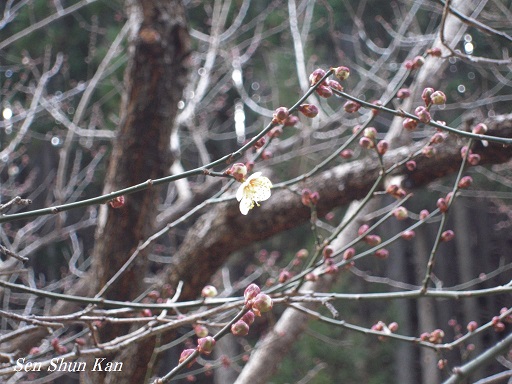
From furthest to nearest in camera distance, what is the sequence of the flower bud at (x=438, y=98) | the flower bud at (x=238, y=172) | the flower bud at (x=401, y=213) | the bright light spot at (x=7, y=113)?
the bright light spot at (x=7, y=113)
the flower bud at (x=401, y=213)
the flower bud at (x=438, y=98)
the flower bud at (x=238, y=172)

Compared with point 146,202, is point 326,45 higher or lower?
higher

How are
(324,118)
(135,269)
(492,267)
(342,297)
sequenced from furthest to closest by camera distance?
1. (492,267)
2. (324,118)
3. (135,269)
4. (342,297)

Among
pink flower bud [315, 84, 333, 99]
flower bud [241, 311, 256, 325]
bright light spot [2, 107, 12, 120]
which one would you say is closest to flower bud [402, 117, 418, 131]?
pink flower bud [315, 84, 333, 99]

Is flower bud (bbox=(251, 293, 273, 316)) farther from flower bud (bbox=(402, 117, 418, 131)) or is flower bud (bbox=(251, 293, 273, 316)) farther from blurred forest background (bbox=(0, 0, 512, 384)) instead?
flower bud (bbox=(402, 117, 418, 131))

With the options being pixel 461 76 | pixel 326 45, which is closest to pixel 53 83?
pixel 326 45

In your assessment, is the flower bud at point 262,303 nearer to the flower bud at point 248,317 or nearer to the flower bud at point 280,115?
the flower bud at point 248,317

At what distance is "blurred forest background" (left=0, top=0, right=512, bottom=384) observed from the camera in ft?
4.83

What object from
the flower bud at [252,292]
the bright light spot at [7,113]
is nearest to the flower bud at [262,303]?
the flower bud at [252,292]

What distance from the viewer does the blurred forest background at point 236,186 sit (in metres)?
1.47

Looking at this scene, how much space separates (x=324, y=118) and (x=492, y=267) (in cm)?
366

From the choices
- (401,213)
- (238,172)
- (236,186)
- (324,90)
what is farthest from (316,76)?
(236,186)

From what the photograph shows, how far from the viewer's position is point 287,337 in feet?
9.30

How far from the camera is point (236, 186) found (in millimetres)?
2527

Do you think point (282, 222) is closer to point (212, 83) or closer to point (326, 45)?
point (212, 83)
